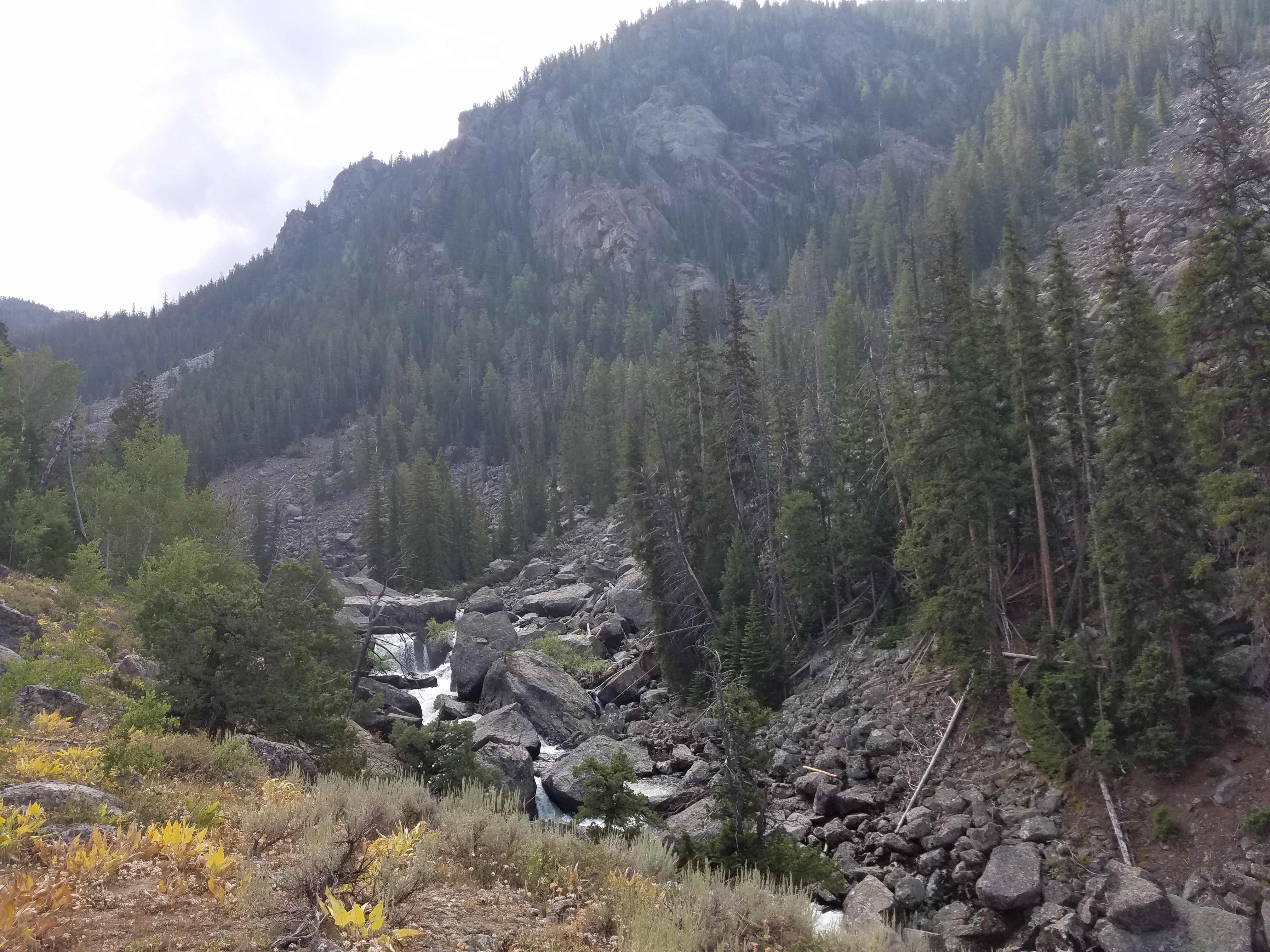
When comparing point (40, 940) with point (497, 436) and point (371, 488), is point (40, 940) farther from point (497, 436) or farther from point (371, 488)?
point (497, 436)

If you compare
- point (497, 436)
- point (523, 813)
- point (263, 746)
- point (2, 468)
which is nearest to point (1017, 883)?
point (523, 813)

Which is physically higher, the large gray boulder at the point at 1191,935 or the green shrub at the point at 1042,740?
the green shrub at the point at 1042,740

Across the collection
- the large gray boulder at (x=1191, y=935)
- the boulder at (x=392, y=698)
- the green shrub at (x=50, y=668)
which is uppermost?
the green shrub at (x=50, y=668)

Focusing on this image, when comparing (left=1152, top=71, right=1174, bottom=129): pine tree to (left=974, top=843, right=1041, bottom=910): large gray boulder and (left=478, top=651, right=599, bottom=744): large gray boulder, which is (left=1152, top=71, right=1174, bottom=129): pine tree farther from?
(left=974, top=843, right=1041, bottom=910): large gray boulder

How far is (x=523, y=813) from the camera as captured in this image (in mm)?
10758

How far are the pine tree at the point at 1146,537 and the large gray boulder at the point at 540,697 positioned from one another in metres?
19.8

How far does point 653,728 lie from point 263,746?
21.3 m

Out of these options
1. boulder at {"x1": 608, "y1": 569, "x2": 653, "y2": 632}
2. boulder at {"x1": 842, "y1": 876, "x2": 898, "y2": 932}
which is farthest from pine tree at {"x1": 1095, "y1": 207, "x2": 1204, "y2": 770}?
boulder at {"x1": 608, "y1": 569, "x2": 653, "y2": 632}

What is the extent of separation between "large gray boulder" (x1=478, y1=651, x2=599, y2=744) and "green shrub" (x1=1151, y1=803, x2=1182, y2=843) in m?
20.0

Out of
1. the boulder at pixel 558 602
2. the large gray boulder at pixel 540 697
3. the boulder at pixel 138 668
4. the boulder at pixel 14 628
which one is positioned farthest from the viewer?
the boulder at pixel 558 602

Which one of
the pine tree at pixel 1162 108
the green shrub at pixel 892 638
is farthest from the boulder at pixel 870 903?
the pine tree at pixel 1162 108

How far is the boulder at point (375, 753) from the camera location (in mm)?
17281

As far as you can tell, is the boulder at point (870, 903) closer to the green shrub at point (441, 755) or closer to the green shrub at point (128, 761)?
the green shrub at point (441, 755)

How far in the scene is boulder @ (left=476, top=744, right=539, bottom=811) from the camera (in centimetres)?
2114
